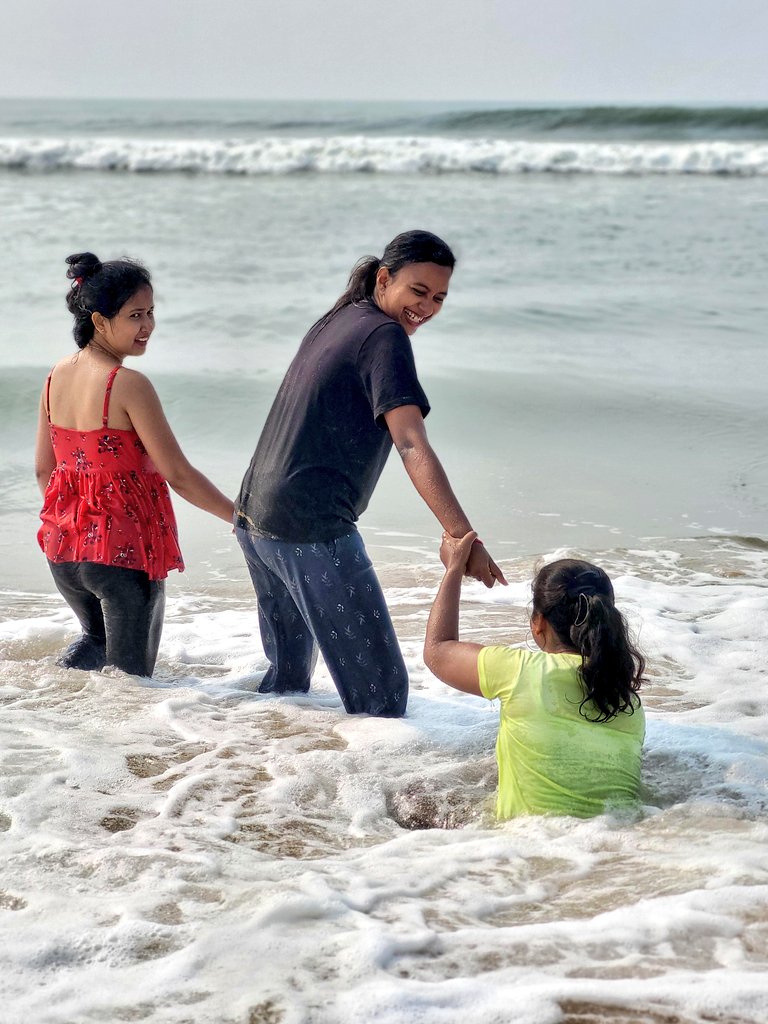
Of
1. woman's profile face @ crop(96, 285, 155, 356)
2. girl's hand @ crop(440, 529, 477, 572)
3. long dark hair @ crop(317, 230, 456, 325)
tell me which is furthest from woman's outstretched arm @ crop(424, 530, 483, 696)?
woman's profile face @ crop(96, 285, 155, 356)

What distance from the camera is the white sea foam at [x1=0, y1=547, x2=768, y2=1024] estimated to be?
7.99ft

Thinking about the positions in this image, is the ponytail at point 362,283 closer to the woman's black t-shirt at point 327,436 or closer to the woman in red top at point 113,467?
the woman's black t-shirt at point 327,436

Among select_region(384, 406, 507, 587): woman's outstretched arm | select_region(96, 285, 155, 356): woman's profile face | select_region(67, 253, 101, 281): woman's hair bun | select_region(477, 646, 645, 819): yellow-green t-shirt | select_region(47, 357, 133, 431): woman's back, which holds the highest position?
select_region(67, 253, 101, 281): woman's hair bun

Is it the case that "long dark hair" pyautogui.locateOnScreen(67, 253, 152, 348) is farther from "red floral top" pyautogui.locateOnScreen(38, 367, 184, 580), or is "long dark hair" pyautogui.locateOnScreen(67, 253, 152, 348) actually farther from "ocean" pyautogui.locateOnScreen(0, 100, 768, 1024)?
"ocean" pyautogui.locateOnScreen(0, 100, 768, 1024)

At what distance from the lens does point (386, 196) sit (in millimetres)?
22891

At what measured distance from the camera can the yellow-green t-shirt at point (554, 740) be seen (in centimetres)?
308

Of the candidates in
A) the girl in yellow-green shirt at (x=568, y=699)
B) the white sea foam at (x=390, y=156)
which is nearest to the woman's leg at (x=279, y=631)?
the girl in yellow-green shirt at (x=568, y=699)

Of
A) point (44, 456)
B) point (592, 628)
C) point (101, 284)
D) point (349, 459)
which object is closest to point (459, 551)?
point (592, 628)

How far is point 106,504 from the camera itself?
393 centimetres

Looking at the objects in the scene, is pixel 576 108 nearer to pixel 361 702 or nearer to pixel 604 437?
pixel 604 437

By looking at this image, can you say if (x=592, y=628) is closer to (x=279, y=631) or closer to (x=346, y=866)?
(x=346, y=866)

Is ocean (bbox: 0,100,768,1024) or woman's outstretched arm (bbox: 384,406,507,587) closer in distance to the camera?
ocean (bbox: 0,100,768,1024)

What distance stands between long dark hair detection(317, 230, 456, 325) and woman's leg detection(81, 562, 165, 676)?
111cm

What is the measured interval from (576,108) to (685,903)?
1368 inches
